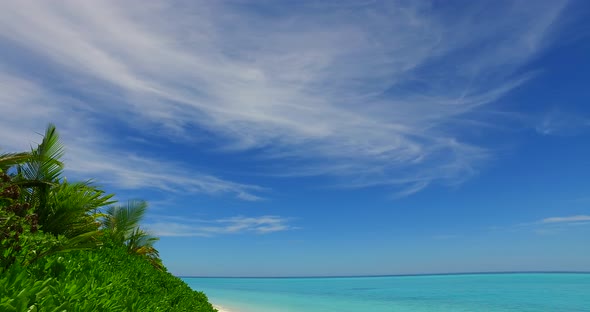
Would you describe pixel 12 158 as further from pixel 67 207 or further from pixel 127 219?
pixel 127 219

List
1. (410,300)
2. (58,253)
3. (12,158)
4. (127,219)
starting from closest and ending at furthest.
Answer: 1. (58,253)
2. (12,158)
3. (127,219)
4. (410,300)

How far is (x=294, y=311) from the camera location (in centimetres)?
3694

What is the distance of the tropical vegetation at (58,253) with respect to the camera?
332cm

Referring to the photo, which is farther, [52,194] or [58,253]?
[52,194]

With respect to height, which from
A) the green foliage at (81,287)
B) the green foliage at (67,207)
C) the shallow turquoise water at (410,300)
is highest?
the green foliage at (67,207)

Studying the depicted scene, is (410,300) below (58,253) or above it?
below

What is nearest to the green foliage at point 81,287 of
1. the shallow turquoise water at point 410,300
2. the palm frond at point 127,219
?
the palm frond at point 127,219

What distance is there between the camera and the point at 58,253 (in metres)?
6.27

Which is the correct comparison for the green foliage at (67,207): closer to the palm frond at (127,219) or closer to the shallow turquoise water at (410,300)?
the palm frond at (127,219)

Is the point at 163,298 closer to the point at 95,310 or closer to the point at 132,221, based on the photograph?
the point at 95,310

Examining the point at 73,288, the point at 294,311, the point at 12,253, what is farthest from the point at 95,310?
the point at 294,311

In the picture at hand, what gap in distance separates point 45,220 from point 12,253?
357 cm

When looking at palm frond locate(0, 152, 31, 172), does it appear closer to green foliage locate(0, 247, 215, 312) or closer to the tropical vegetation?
the tropical vegetation

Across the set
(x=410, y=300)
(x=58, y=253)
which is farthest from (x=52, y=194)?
(x=410, y=300)
